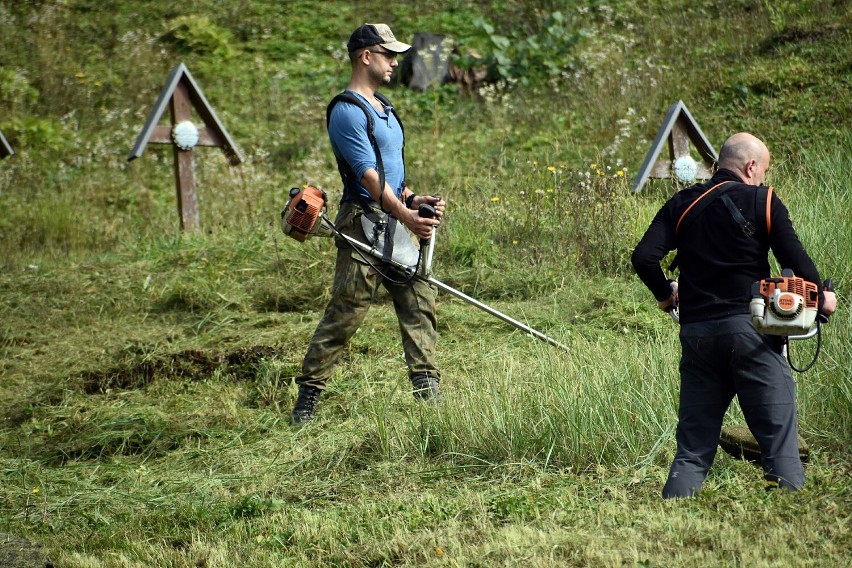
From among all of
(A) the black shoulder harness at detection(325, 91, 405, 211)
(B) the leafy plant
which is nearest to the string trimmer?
(A) the black shoulder harness at detection(325, 91, 405, 211)

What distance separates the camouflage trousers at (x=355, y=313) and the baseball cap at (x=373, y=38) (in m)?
0.89

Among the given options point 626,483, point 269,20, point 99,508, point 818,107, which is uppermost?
point 269,20

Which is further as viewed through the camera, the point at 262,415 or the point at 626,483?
the point at 262,415

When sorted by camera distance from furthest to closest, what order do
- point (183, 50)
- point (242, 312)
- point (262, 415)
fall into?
point (183, 50)
point (242, 312)
point (262, 415)

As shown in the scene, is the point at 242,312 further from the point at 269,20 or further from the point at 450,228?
the point at 269,20

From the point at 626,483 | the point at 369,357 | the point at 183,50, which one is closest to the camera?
the point at 626,483

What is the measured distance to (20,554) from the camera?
4324 mm

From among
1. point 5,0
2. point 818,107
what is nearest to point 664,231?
point 818,107

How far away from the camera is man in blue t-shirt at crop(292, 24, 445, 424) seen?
5.95 metres

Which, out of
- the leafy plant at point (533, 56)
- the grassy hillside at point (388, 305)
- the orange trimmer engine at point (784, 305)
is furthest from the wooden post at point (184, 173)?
the orange trimmer engine at point (784, 305)

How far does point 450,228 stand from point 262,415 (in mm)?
2997

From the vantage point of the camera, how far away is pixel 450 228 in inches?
355

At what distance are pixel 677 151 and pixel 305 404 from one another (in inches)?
166

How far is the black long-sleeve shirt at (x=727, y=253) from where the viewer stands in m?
4.23
